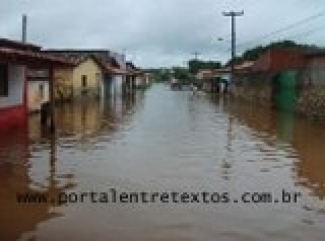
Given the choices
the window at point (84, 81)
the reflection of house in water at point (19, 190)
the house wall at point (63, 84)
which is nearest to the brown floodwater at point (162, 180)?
the reflection of house in water at point (19, 190)

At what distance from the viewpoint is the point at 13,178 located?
15.3 metres

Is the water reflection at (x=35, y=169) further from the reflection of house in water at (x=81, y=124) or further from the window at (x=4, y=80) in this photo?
the window at (x=4, y=80)

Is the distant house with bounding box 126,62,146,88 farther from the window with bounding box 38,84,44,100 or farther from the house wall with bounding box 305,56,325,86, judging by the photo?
the house wall with bounding box 305,56,325,86

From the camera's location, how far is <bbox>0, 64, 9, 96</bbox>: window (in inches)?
1014

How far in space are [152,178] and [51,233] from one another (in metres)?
5.22

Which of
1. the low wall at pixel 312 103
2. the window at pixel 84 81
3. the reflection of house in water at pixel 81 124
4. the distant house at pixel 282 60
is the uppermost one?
the distant house at pixel 282 60

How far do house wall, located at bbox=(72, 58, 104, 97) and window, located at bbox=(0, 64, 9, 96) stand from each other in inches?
1185

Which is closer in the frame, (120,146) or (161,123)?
(120,146)

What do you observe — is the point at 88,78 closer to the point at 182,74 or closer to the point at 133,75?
the point at 133,75

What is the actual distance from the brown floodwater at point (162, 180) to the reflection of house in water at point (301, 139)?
0.04m

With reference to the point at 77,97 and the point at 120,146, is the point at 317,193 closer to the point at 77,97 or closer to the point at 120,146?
the point at 120,146

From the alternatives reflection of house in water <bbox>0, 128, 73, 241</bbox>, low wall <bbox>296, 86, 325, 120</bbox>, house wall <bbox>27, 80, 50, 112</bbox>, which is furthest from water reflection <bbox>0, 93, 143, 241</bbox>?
low wall <bbox>296, 86, 325, 120</bbox>

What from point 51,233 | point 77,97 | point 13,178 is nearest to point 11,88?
point 13,178

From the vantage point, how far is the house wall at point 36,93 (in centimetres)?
3528
